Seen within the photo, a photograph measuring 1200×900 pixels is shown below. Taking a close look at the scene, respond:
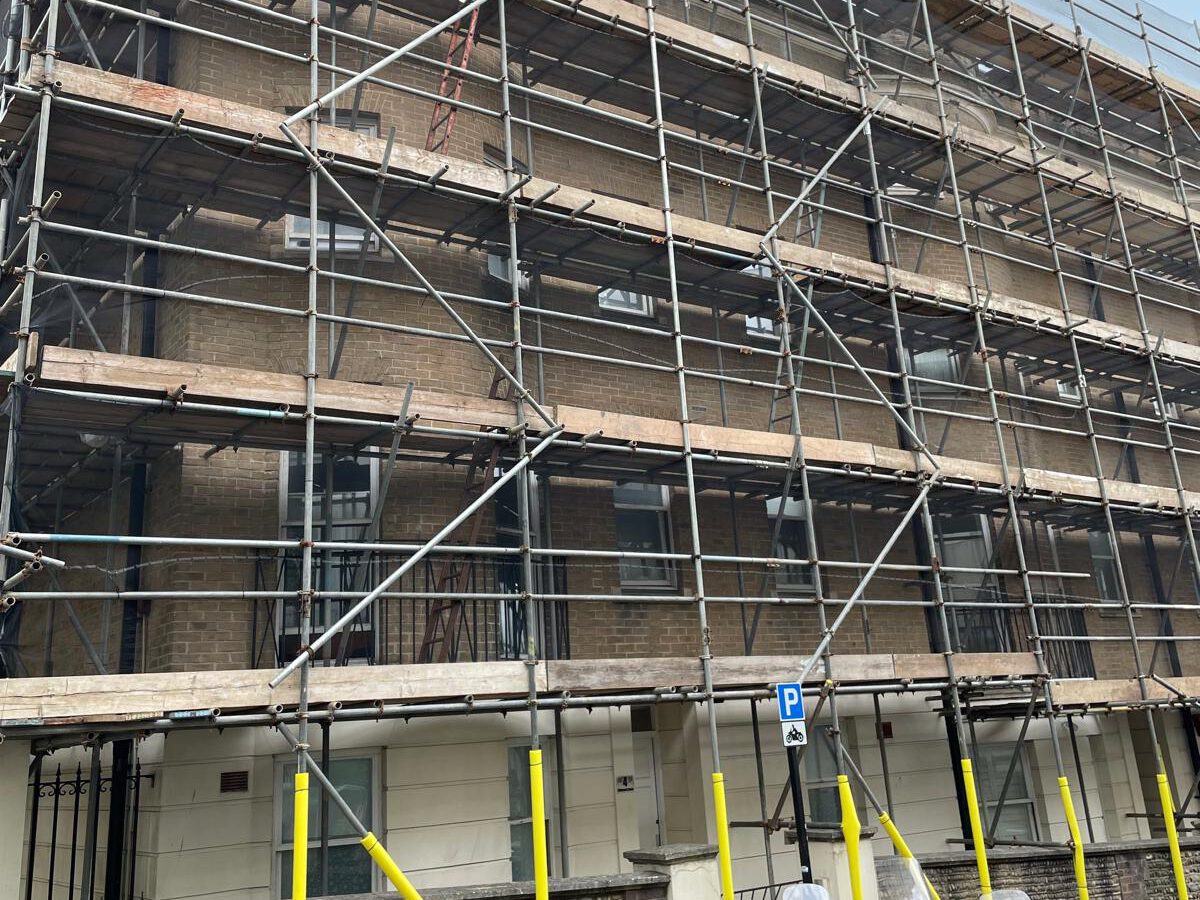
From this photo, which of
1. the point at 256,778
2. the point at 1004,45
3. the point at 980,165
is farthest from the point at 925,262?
the point at 256,778

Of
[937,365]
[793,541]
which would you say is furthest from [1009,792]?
[937,365]

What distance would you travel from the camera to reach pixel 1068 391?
1814 centimetres

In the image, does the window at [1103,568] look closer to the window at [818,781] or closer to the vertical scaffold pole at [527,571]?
the window at [818,781]

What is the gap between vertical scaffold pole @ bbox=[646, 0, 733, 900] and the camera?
9.56m

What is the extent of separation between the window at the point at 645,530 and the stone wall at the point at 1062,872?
12.7 feet

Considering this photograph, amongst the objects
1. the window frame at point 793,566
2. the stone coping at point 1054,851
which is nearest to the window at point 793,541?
the window frame at point 793,566

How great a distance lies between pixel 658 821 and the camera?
40.1 feet

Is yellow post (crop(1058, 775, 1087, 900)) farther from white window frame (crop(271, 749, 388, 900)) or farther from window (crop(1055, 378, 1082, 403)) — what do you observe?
white window frame (crop(271, 749, 388, 900))

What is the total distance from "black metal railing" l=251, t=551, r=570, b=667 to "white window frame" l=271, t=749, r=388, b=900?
859 millimetres

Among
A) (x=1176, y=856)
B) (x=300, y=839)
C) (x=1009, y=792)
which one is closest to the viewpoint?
(x=300, y=839)

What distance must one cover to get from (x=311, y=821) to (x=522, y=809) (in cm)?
212

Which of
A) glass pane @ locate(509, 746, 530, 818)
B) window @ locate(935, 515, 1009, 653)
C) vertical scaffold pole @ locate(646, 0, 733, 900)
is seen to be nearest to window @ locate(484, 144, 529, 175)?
vertical scaffold pole @ locate(646, 0, 733, 900)

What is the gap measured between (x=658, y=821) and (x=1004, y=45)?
13226 mm

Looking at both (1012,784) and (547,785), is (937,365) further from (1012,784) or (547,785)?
(547,785)
